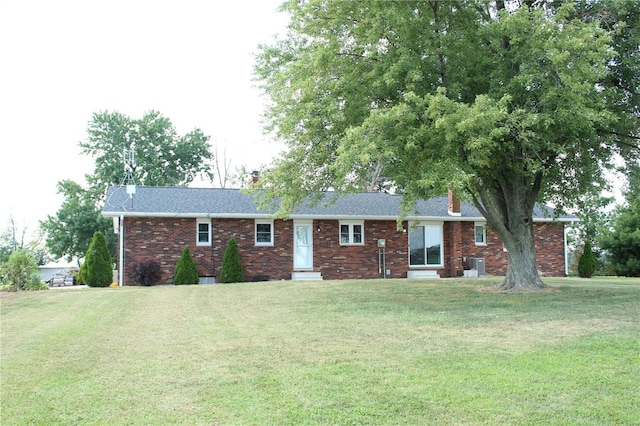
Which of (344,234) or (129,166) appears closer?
(344,234)

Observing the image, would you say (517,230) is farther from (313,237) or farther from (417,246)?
(313,237)

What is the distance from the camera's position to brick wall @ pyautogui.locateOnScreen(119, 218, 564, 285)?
71.6 ft

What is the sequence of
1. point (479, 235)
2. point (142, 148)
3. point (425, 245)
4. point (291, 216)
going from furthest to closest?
point (142, 148) < point (479, 235) < point (425, 245) < point (291, 216)

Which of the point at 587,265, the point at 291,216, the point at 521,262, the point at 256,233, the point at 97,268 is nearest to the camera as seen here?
the point at 521,262

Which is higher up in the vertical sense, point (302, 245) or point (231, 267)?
point (302, 245)

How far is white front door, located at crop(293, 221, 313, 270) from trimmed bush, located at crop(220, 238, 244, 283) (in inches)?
102

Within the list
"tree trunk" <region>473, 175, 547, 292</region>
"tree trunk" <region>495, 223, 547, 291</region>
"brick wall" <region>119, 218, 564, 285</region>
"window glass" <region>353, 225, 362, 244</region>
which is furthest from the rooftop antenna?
"tree trunk" <region>495, 223, 547, 291</region>

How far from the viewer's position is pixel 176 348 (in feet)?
25.8

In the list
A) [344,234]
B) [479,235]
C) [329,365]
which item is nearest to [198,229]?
[344,234]

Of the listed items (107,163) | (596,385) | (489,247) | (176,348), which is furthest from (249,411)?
(107,163)

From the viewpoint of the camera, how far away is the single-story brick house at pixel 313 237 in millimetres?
21875

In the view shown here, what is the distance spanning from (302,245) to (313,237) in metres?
0.57

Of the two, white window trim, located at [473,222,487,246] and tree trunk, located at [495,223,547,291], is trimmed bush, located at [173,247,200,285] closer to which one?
tree trunk, located at [495,223,547,291]

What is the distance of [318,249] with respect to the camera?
926 inches
